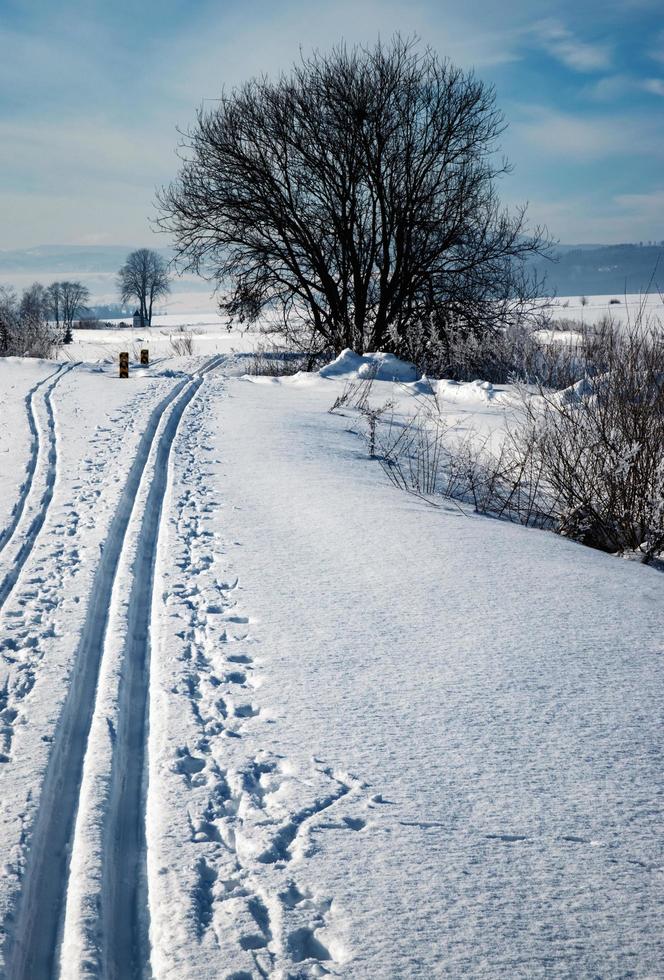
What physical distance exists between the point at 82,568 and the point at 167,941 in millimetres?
3216

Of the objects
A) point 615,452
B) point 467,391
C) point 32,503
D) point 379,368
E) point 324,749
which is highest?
point 379,368

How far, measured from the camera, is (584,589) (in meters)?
4.57

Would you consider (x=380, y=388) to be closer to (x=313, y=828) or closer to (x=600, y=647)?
(x=600, y=647)

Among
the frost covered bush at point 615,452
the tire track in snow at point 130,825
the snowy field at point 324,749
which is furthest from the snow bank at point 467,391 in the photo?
the tire track in snow at point 130,825

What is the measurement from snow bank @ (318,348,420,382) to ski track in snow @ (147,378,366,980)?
→ 1154 centimetres

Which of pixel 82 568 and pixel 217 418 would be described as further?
pixel 217 418

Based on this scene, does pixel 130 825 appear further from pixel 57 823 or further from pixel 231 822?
pixel 231 822

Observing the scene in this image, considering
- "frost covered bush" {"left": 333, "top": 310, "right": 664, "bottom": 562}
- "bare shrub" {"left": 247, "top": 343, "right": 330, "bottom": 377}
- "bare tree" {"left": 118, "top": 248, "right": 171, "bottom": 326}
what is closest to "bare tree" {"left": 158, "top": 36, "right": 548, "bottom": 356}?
"bare shrub" {"left": 247, "top": 343, "right": 330, "bottom": 377}

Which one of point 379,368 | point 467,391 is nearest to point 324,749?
point 467,391

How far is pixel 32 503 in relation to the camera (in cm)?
643

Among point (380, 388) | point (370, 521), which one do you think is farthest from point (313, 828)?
point (380, 388)

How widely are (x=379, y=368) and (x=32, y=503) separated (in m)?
9.86

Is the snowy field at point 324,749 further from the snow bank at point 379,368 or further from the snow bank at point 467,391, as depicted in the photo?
the snow bank at point 379,368

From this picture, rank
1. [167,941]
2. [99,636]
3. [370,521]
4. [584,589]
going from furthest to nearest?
[370,521] < [584,589] < [99,636] < [167,941]
